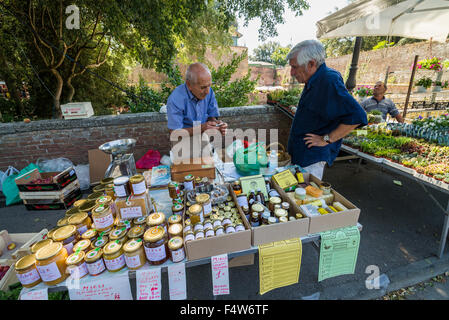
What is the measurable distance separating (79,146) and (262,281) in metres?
4.11

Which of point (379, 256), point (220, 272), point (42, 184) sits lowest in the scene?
point (379, 256)

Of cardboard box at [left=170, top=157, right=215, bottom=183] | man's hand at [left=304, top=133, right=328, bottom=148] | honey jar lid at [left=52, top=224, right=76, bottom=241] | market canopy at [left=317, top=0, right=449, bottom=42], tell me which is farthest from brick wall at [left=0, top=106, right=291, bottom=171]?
honey jar lid at [left=52, top=224, right=76, bottom=241]

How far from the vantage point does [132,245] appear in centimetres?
119

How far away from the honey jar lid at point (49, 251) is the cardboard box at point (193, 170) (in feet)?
3.20

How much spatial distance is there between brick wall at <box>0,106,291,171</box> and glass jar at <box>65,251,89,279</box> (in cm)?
319

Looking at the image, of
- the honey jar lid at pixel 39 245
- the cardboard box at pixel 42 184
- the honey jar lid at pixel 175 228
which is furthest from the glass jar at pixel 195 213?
the cardboard box at pixel 42 184

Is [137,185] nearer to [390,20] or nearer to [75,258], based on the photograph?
[75,258]

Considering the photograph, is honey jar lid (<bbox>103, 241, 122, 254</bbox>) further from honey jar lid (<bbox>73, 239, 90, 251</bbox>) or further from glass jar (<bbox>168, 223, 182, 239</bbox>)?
glass jar (<bbox>168, 223, 182, 239</bbox>)

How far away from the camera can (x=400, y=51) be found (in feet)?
44.4

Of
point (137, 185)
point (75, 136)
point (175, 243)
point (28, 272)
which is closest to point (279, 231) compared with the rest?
point (175, 243)

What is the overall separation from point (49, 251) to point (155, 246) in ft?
1.87

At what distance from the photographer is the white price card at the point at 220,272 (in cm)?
129
